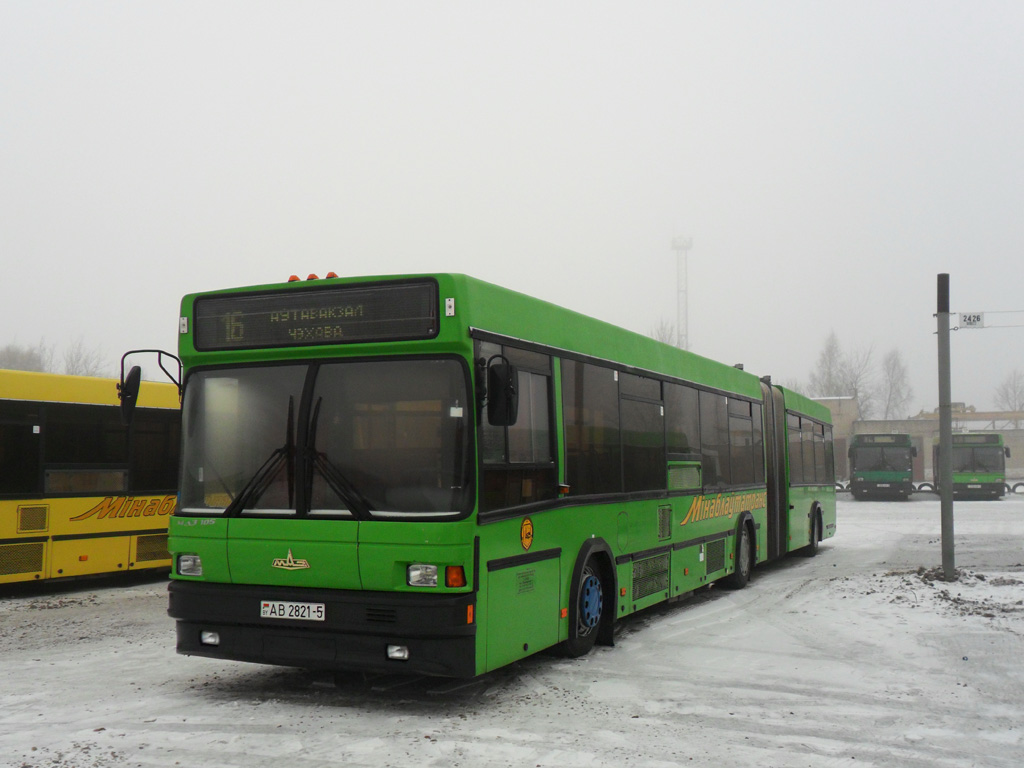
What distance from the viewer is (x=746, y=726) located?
6746 millimetres

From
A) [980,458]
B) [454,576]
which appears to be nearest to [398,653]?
[454,576]

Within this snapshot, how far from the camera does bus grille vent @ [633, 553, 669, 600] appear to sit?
10055 mm

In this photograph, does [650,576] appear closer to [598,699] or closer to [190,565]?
[598,699]

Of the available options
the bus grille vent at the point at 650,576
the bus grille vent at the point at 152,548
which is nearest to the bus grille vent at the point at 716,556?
the bus grille vent at the point at 650,576

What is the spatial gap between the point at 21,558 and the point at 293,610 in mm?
7132

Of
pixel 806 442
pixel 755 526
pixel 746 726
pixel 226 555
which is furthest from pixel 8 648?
pixel 806 442

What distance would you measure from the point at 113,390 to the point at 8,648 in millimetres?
5023

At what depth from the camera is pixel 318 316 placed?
7328mm

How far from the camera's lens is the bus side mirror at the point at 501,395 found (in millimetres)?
6887

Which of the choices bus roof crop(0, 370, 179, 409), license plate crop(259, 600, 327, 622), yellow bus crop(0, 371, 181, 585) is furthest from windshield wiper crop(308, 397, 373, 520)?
yellow bus crop(0, 371, 181, 585)

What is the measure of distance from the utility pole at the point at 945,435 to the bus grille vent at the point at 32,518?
1139cm

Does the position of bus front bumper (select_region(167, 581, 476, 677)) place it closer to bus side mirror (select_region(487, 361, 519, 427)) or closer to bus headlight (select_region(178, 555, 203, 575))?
bus headlight (select_region(178, 555, 203, 575))

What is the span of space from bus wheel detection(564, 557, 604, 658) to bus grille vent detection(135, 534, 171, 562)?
743 cm

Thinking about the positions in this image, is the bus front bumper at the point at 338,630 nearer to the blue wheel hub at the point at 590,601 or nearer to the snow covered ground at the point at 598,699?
the snow covered ground at the point at 598,699
